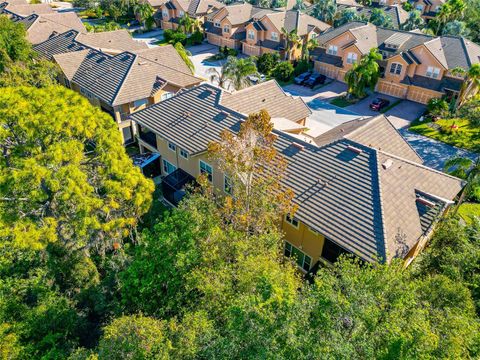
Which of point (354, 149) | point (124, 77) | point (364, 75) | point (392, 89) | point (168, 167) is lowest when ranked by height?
point (392, 89)

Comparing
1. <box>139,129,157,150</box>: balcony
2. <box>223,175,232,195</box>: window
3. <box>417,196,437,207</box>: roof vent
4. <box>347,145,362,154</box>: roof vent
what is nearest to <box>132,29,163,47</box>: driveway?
<box>139,129,157,150</box>: balcony

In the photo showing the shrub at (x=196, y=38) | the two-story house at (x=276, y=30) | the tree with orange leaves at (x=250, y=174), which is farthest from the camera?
the shrub at (x=196, y=38)

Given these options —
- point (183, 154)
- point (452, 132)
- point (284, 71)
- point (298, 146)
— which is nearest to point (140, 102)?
point (183, 154)

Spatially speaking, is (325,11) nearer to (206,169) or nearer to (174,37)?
(174,37)

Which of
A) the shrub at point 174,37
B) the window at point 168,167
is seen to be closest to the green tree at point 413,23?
the shrub at point 174,37

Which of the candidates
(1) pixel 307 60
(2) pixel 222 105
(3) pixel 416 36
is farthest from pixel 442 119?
(2) pixel 222 105

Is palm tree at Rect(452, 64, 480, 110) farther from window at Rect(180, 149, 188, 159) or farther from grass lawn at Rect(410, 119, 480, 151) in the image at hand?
window at Rect(180, 149, 188, 159)

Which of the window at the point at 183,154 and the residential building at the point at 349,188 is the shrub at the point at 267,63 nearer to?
the residential building at the point at 349,188
